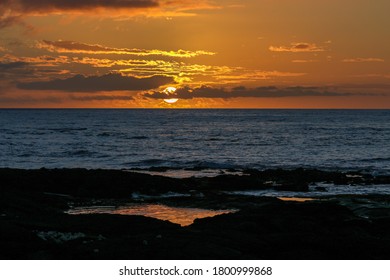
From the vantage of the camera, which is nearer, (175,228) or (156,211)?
(175,228)

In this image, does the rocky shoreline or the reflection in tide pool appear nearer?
the rocky shoreline

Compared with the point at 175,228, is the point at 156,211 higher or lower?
lower

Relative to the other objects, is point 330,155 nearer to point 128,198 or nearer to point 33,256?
point 128,198

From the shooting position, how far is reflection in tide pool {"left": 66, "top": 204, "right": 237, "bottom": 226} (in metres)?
28.3

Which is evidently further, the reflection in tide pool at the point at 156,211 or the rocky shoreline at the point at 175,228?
the reflection in tide pool at the point at 156,211

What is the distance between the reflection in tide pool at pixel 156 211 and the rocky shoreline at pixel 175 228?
1.00 m

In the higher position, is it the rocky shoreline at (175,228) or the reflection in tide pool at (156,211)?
the rocky shoreline at (175,228)

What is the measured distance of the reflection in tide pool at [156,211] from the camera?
92.9 ft

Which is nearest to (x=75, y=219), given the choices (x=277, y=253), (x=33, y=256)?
(x=33, y=256)

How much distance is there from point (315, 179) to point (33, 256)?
32466mm

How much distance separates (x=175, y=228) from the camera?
20.5m

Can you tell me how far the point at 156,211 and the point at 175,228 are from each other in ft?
31.0

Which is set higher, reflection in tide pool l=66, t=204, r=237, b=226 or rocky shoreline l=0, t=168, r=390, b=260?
rocky shoreline l=0, t=168, r=390, b=260

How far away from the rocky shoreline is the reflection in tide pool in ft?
3.27
